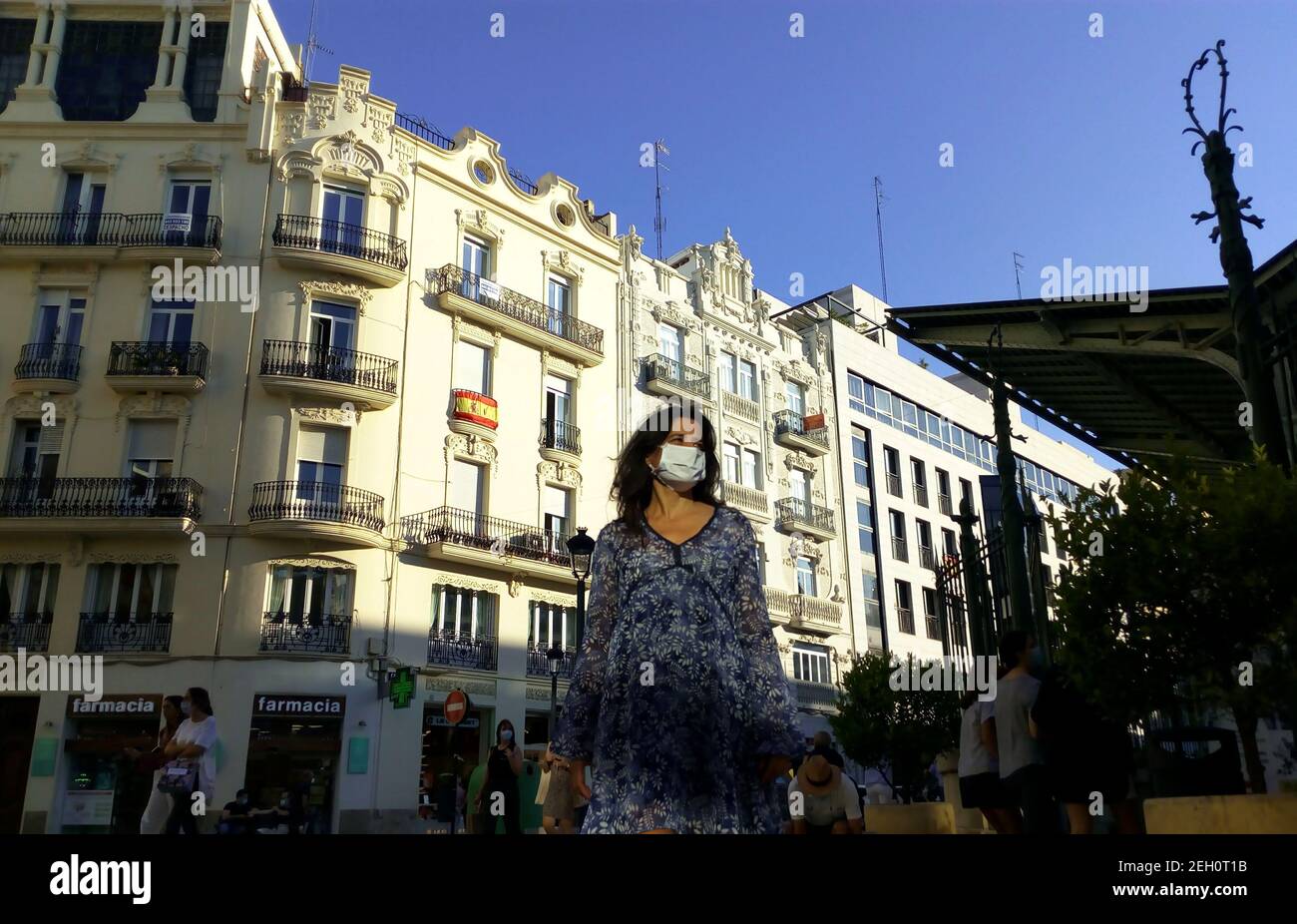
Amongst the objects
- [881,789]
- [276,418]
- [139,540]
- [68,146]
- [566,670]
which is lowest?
[881,789]

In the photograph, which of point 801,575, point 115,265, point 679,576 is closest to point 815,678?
point 801,575

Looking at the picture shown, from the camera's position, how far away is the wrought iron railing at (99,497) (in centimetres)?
2369

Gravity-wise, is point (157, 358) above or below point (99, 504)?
above

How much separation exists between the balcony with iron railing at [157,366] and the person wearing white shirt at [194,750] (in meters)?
18.7

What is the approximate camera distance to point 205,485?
24.7 metres

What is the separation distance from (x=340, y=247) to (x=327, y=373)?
3640 mm

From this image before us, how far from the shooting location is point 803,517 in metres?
38.2

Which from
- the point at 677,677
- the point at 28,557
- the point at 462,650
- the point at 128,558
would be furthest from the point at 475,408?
the point at 677,677

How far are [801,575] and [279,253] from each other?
21.7 meters

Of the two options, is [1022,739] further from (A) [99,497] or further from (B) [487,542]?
(A) [99,497]

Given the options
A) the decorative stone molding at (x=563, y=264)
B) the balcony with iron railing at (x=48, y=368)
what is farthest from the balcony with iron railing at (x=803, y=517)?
the balcony with iron railing at (x=48, y=368)

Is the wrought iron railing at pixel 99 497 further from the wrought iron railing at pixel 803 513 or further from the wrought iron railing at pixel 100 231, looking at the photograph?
the wrought iron railing at pixel 803 513

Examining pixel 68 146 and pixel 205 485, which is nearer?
pixel 205 485
